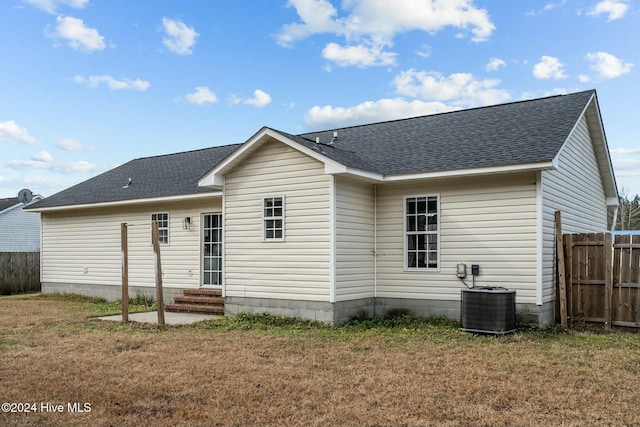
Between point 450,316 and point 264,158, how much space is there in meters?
4.96

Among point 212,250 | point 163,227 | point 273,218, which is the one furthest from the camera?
point 163,227

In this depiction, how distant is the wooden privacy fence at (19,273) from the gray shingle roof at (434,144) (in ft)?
14.9

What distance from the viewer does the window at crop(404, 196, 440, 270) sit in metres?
10.8

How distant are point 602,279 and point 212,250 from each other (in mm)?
9091

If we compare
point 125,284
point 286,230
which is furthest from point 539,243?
point 125,284

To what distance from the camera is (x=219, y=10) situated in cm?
1374

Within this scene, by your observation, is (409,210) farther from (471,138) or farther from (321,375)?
(321,375)

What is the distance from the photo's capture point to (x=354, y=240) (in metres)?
10.8

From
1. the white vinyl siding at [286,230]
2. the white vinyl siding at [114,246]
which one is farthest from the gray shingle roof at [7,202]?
the white vinyl siding at [286,230]

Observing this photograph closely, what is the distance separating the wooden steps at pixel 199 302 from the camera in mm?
12789

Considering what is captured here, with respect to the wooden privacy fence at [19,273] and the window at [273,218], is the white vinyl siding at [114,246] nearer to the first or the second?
the window at [273,218]

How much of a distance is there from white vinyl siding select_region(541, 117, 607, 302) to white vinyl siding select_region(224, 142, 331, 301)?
420 centimetres

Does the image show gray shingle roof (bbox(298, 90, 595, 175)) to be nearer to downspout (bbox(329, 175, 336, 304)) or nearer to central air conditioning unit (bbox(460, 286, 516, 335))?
downspout (bbox(329, 175, 336, 304))

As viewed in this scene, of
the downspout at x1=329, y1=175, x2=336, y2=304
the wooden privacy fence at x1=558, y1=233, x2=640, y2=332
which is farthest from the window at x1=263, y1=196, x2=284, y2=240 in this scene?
the wooden privacy fence at x1=558, y1=233, x2=640, y2=332
